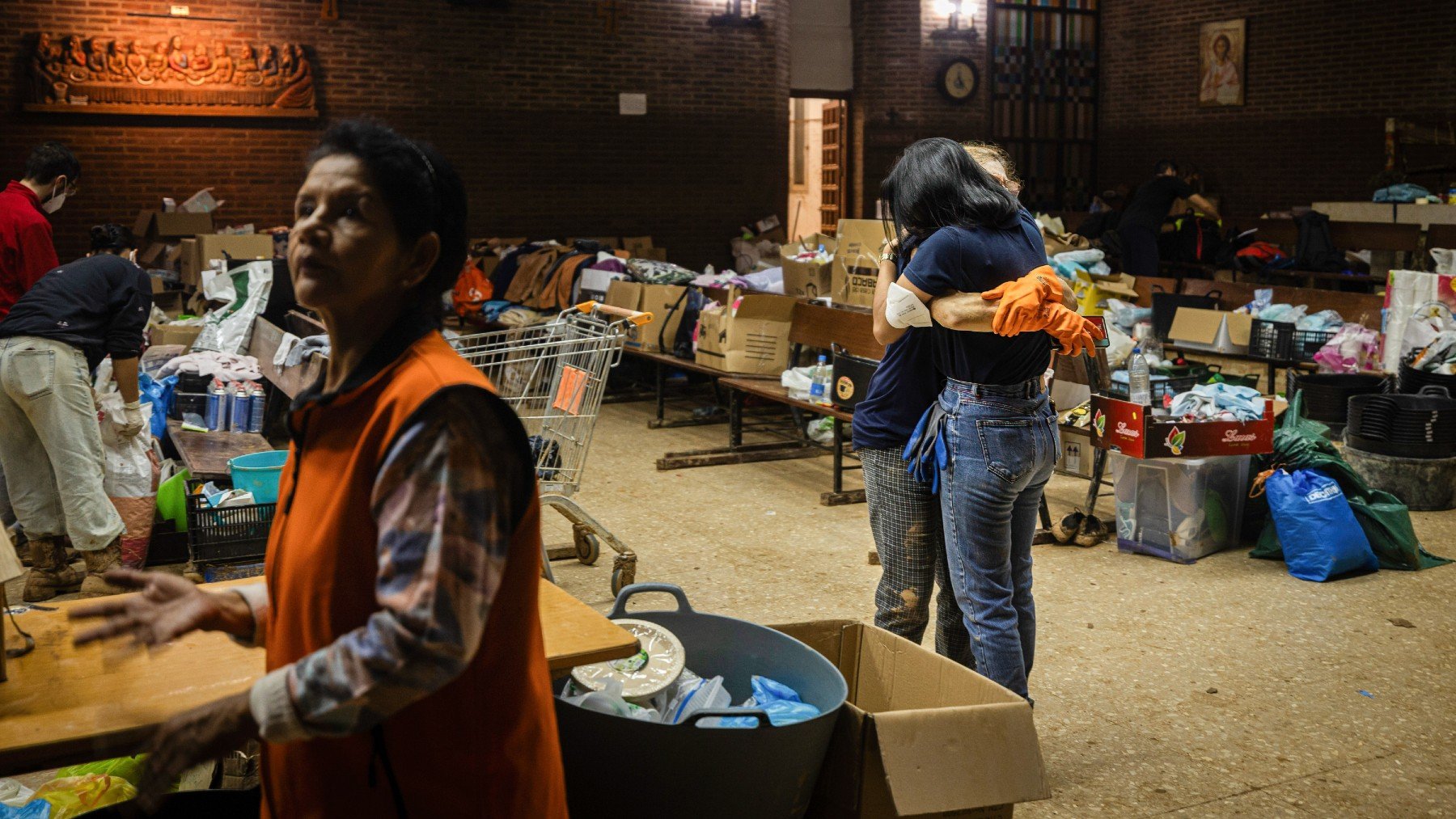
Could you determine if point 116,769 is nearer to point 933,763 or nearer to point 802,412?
point 933,763

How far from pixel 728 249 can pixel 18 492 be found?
1113cm

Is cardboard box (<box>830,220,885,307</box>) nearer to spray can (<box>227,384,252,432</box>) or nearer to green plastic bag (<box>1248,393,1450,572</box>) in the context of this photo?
green plastic bag (<box>1248,393,1450,572</box>)

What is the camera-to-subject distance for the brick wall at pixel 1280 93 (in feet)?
44.0

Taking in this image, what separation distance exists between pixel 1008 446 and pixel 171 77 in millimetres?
11655

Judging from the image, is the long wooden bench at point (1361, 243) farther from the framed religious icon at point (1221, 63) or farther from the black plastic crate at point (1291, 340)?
the framed religious icon at point (1221, 63)

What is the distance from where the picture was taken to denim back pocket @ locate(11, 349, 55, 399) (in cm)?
472

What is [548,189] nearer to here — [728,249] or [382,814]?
[728,249]

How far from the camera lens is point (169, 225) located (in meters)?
11.4

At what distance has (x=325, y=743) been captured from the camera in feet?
4.64

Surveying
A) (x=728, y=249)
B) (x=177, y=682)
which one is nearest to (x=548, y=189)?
(x=728, y=249)

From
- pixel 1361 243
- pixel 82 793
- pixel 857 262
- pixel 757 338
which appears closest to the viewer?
pixel 82 793

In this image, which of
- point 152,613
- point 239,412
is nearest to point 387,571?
point 152,613

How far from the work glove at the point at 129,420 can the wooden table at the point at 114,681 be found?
313 centimetres

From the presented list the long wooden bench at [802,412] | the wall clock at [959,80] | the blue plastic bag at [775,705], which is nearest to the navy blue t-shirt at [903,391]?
the blue plastic bag at [775,705]
